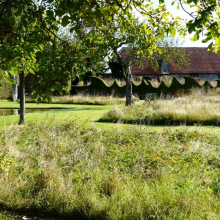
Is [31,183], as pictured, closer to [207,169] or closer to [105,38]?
[105,38]

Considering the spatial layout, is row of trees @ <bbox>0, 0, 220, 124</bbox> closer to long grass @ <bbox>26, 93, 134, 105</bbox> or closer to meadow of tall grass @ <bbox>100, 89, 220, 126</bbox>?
meadow of tall grass @ <bbox>100, 89, 220, 126</bbox>

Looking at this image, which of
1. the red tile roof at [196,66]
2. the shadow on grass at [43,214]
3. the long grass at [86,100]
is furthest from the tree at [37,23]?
the red tile roof at [196,66]

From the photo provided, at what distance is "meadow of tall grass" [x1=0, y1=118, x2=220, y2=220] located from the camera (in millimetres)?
3930

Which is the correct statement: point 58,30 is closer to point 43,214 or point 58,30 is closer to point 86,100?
point 43,214

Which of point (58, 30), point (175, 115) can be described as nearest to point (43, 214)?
point (58, 30)

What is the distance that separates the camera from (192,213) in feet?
12.1

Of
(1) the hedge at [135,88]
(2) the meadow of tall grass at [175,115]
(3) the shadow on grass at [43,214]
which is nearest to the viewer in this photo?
(3) the shadow on grass at [43,214]

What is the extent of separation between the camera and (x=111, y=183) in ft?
14.7

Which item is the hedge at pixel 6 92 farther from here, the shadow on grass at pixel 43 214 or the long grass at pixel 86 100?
the shadow on grass at pixel 43 214

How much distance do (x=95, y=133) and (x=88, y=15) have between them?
4.83m

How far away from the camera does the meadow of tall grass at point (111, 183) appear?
3.93 meters

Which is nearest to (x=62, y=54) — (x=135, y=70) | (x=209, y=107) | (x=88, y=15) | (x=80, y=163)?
(x=88, y=15)

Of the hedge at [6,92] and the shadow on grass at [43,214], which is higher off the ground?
the hedge at [6,92]

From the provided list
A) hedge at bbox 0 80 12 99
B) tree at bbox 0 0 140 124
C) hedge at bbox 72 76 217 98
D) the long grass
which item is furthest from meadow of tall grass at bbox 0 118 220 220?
hedge at bbox 0 80 12 99
